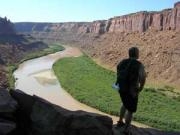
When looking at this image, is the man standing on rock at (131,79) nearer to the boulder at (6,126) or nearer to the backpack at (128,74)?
the backpack at (128,74)

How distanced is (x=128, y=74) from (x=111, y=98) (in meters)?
28.7

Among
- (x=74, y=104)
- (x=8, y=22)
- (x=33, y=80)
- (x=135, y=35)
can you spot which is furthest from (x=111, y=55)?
(x=8, y=22)

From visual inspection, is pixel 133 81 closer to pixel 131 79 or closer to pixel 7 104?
pixel 131 79

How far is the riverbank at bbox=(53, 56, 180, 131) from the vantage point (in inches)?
1132

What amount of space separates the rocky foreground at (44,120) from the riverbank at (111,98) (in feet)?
58.9

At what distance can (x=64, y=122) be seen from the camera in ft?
28.1

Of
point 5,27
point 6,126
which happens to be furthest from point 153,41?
point 5,27

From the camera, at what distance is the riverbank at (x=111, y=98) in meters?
28.8

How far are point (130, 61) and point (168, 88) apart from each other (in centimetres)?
3561

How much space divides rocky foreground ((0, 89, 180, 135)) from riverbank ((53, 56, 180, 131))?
58.9 ft

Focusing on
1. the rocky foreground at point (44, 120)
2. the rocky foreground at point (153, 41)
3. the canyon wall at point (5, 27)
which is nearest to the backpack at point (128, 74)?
the rocky foreground at point (44, 120)

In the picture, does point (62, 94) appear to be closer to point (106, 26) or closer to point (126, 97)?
point (126, 97)

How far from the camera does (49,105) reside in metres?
8.95

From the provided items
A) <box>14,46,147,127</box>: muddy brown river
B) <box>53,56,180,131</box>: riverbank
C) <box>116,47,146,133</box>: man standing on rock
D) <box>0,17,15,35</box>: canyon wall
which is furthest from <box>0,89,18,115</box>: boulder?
<box>0,17,15,35</box>: canyon wall
